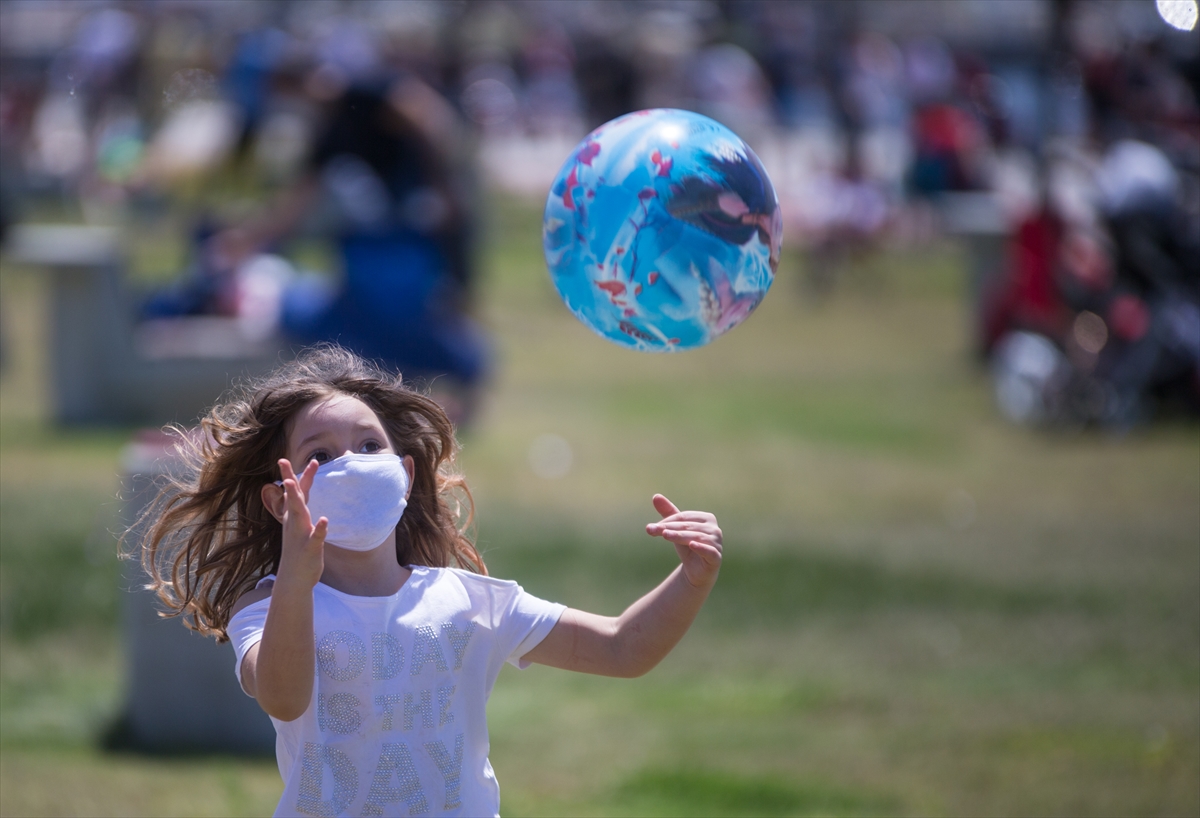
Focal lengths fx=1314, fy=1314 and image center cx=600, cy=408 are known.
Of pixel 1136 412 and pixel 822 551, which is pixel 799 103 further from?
pixel 822 551

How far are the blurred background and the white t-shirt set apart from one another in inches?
79.2

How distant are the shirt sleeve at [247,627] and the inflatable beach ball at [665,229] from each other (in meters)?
0.89

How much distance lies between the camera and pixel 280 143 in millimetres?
20641

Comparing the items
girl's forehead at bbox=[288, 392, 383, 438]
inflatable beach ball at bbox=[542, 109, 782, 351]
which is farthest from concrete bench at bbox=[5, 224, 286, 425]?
girl's forehead at bbox=[288, 392, 383, 438]

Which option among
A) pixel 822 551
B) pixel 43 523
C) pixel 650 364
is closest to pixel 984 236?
pixel 650 364

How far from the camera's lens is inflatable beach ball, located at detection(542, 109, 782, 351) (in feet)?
8.21

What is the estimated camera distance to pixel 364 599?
213 centimetres

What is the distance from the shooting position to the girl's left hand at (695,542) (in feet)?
7.34

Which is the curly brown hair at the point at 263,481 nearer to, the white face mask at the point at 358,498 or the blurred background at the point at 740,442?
the white face mask at the point at 358,498

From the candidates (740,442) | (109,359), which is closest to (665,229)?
(740,442)

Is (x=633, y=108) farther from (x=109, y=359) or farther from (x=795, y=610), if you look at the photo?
(x=795, y=610)

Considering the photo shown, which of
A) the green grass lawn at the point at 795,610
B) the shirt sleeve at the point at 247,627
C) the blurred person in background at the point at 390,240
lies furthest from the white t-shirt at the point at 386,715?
the blurred person in background at the point at 390,240

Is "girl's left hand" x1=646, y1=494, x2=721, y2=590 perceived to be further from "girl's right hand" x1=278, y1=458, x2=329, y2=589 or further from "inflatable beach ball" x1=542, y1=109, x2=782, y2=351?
"girl's right hand" x1=278, y1=458, x2=329, y2=589

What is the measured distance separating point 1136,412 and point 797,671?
4537 mm
